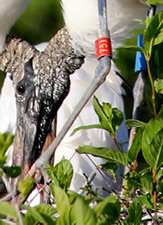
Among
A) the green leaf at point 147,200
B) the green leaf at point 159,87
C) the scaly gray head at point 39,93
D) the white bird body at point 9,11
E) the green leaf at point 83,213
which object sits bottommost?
the green leaf at point 83,213

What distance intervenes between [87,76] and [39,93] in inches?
17.4

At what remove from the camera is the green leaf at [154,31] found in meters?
1.87

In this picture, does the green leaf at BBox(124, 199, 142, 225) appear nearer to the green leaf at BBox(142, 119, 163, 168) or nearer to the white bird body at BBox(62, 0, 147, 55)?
the green leaf at BBox(142, 119, 163, 168)

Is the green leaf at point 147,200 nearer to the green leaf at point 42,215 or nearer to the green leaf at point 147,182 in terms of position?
the green leaf at point 147,182

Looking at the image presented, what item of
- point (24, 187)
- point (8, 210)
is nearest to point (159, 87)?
point (24, 187)

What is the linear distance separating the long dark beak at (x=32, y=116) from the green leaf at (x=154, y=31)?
1.38 metres

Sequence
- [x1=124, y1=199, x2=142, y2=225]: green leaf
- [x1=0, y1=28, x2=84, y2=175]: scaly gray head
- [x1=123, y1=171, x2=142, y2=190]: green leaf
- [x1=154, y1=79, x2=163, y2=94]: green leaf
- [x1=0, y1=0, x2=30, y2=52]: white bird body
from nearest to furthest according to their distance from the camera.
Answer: [x1=124, y1=199, x2=142, y2=225]: green leaf → [x1=123, y1=171, x2=142, y2=190]: green leaf → [x1=154, y1=79, x2=163, y2=94]: green leaf → [x1=0, y1=0, x2=30, y2=52]: white bird body → [x1=0, y1=28, x2=84, y2=175]: scaly gray head

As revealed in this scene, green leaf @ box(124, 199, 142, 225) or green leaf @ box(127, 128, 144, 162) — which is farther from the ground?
green leaf @ box(127, 128, 144, 162)

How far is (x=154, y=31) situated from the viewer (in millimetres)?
1896

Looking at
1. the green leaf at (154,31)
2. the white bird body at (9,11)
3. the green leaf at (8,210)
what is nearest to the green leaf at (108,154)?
the green leaf at (154,31)

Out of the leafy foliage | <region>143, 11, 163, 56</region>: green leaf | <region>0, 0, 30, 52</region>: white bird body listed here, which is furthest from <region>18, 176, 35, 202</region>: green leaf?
<region>0, 0, 30, 52</region>: white bird body

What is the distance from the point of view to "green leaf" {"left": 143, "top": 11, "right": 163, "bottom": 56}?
1.87 metres

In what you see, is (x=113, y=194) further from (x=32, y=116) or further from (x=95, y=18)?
(x=32, y=116)

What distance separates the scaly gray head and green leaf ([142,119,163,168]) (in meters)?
1.51
